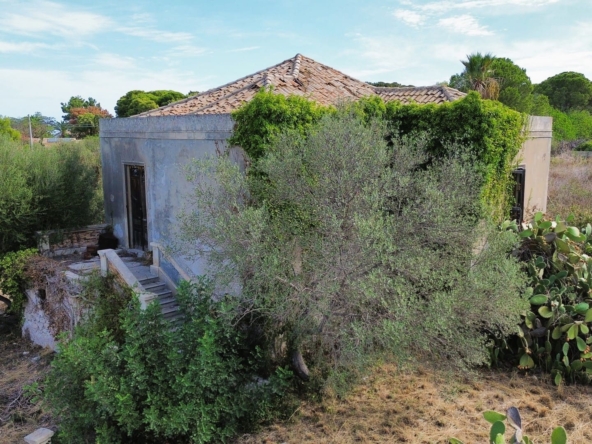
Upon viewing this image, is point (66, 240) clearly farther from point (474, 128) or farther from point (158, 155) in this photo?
point (474, 128)

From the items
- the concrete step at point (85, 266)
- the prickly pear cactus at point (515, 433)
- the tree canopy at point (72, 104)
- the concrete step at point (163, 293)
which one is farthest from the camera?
the tree canopy at point (72, 104)

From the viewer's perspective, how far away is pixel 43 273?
1293 centimetres

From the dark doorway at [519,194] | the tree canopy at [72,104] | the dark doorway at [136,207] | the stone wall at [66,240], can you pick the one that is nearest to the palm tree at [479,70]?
the dark doorway at [519,194]

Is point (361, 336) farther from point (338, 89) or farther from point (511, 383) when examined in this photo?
point (338, 89)

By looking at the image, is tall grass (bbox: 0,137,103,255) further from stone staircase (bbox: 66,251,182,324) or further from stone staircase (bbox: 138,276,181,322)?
stone staircase (bbox: 138,276,181,322)

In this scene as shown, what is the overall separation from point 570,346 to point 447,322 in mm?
4791

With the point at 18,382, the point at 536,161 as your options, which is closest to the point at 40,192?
the point at 18,382

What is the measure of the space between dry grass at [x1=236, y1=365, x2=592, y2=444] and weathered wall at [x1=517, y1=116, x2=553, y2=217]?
248 inches

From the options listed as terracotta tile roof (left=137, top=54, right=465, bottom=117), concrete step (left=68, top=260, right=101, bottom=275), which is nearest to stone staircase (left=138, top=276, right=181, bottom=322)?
concrete step (left=68, top=260, right=101, bottom=275)

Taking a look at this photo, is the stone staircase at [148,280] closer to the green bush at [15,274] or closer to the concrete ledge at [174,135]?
the green bush at [15,274]

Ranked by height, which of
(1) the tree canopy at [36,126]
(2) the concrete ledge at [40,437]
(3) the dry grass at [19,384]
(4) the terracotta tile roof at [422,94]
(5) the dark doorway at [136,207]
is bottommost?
(3) the dry grass at [19,384]

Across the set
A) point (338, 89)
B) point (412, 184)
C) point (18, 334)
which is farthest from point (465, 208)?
point (18, 334)

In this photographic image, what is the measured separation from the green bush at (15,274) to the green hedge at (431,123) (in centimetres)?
804

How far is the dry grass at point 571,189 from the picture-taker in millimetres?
16391
